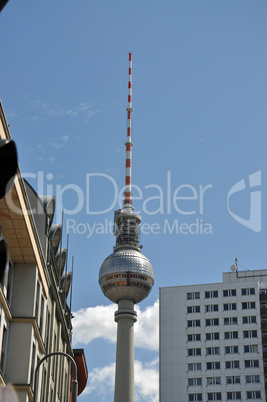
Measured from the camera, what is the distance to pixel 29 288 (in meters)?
30.3

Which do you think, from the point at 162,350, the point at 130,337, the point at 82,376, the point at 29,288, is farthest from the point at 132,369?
the point at 29,288

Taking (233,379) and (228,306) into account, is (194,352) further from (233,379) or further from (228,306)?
(228,306)

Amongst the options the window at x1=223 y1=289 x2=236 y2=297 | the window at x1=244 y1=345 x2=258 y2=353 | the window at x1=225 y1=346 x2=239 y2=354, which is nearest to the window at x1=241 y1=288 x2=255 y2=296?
the window at x1=223 y1=289 x2=236 y2=297

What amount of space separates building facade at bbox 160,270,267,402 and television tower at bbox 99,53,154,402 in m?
28.2

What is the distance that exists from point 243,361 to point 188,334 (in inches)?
374

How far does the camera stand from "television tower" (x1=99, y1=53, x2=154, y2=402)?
136625 millimetres

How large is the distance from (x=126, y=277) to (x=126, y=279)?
0.41m

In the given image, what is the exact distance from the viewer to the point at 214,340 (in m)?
109

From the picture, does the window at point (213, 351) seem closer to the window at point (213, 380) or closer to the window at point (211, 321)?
the window at point (211, 321)

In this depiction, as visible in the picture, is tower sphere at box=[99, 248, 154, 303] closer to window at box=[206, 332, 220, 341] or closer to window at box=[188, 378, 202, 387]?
window at box=[206, 332, 220, 341]

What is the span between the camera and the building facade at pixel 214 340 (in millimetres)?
→ 104250

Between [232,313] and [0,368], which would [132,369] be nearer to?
[232,313]

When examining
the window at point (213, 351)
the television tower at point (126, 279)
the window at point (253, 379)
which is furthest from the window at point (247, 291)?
the television tower at point (126, 279)

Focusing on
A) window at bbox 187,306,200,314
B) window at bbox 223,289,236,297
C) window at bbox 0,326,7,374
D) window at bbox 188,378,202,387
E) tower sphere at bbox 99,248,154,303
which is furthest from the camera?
tower sphere at bbox 99,248,154,303
